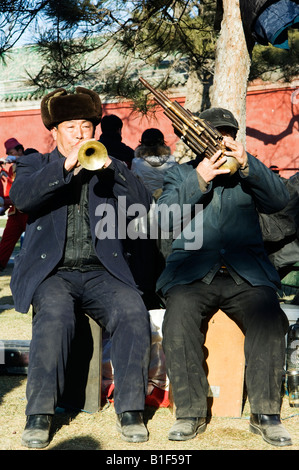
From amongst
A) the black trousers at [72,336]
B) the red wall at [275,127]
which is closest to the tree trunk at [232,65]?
the black trousers at [72,336]

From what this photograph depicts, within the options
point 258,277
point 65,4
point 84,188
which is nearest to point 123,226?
point 84,188

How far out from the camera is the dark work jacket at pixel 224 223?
355 cm

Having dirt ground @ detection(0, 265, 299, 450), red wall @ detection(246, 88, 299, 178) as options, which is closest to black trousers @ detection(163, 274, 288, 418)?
dirt ground @ detection(0, 265, 299, 450)

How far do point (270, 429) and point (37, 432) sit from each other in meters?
1.14

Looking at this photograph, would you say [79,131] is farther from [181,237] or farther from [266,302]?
[266,302]

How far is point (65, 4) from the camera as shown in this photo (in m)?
7.02

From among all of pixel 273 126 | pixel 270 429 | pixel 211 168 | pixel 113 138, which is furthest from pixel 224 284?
pixel 273 126

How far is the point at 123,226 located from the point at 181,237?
35 cm

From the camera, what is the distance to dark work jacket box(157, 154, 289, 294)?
3.55 metres

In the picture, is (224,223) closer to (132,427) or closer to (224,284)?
(224,284)

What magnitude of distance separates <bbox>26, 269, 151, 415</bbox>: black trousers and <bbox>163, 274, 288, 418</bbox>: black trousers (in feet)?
0.55

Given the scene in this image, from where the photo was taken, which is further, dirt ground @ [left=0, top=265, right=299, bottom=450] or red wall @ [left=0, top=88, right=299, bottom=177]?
red wall @ [left=0, top=88, right=299, bottom=177]

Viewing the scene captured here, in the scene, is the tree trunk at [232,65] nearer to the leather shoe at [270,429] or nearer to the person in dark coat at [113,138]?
the person in dark coat at [113,138]

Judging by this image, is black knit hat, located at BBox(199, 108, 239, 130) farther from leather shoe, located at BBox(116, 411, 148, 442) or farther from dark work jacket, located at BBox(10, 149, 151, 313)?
leather shoe, located at BBox(116, 411, 148, 442)
